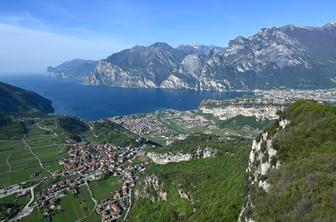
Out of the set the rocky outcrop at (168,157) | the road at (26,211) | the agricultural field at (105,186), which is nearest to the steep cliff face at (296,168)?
the agricultural field at (105,186)

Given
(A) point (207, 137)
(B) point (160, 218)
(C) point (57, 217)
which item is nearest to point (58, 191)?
(C) point (57, 217)

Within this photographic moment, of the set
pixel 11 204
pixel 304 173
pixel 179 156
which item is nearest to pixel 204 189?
pixel 179 156

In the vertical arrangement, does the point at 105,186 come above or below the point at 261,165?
below

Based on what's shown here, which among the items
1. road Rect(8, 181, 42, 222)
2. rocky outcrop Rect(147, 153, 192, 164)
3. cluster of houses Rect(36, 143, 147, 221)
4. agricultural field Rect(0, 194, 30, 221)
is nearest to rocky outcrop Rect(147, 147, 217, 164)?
rocky outcrop Rect(147, 153, 192, 164)

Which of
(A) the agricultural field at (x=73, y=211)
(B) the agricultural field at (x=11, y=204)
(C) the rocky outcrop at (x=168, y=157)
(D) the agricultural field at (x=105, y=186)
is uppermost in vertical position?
(C) the rocky outcrop at (x=168, y=157)

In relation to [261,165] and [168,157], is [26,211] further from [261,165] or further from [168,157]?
[261,165]

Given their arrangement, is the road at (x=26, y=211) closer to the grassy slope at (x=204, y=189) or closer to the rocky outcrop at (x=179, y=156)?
the grassy slope at (x=204, y=189)
